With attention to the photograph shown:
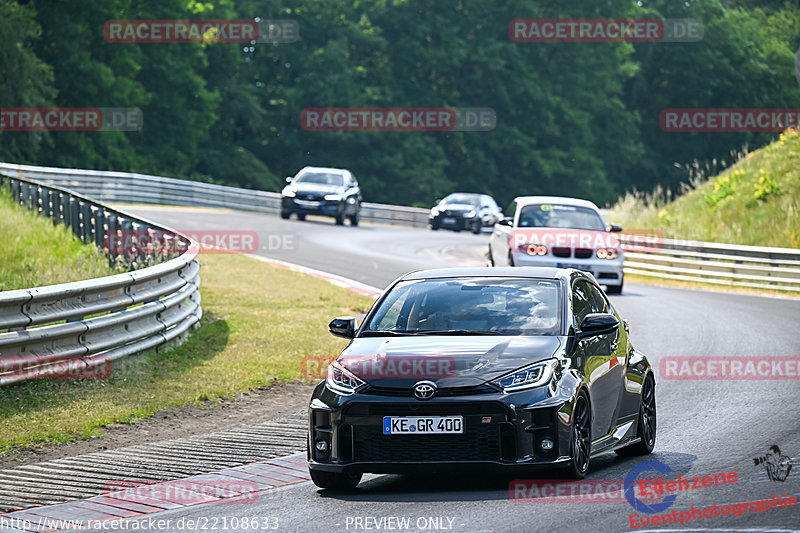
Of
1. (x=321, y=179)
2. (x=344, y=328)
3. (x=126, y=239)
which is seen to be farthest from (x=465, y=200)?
(x=344, y=328)

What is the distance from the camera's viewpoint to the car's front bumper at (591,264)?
80.3 ft

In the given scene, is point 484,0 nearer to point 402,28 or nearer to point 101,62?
point 402,28

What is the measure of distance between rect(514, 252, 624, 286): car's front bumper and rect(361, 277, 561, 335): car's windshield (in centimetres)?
1452

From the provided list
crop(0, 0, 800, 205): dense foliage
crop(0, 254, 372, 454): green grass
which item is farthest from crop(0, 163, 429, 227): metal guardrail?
crop(0, 254, 372, 454): green grass

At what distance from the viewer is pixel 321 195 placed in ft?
140

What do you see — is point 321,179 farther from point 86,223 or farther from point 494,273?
point 494,273

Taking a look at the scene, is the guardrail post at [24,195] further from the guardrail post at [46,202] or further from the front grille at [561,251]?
the front grille at [561,251]

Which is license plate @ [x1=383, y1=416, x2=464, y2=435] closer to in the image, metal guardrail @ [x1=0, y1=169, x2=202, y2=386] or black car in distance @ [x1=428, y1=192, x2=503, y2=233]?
metal guardrail @ [x1=0, y1=169, x2=202, y2=386]

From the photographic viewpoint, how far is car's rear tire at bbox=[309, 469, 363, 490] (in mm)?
8812

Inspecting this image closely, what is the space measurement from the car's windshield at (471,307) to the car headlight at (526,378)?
60 centimetres

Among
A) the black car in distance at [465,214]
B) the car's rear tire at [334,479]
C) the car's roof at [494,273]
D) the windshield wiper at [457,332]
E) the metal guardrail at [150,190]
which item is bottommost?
the black car in distance at [465,214]

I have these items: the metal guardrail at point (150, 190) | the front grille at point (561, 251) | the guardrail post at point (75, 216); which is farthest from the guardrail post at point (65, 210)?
the metal guardrail at point (150, 190)

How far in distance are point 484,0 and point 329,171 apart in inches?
1615

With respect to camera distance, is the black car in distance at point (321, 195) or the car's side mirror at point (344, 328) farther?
the black car in distance at point (321, 195)
